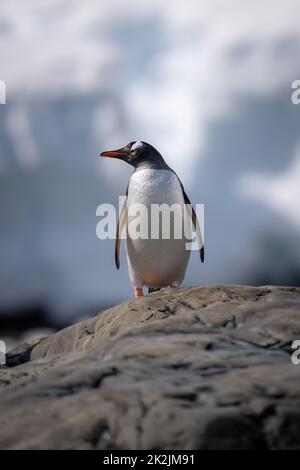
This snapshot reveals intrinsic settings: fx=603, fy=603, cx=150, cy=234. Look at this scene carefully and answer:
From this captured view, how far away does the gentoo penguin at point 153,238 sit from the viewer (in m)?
8.05

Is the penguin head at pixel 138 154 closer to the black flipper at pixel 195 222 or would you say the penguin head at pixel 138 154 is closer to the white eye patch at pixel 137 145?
the white eye patch at pixel 137 145

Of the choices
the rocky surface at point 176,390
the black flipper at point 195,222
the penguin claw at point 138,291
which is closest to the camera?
the rocky surface at point 176,390

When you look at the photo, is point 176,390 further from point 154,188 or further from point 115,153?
point 115,153

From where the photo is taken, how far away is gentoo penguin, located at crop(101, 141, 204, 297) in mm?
8047

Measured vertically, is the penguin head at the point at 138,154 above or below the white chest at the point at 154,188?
above

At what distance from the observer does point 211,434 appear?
2822 millimetres

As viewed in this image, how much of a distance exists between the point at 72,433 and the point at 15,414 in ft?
1.43

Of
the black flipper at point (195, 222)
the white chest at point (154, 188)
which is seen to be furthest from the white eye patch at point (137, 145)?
the black flipper at point (195, 222)

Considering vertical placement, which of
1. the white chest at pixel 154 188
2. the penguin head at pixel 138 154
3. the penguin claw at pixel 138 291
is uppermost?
the penguin head at pixel 138 154

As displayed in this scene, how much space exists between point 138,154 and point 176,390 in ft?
19.5

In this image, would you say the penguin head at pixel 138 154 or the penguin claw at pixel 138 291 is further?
the penguin head at pixel 138 154

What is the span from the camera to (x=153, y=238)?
26.3ft

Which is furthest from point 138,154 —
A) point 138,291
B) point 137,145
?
point 138,291

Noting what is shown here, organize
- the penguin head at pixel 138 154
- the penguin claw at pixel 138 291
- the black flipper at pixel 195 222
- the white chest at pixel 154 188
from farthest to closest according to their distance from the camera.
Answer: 1. the black flipper at pixel 195 222
2. the penguin head at pixel 138 154
3. the penguin claw at pixel 138 291
4. the white chest at pixel 154 188
